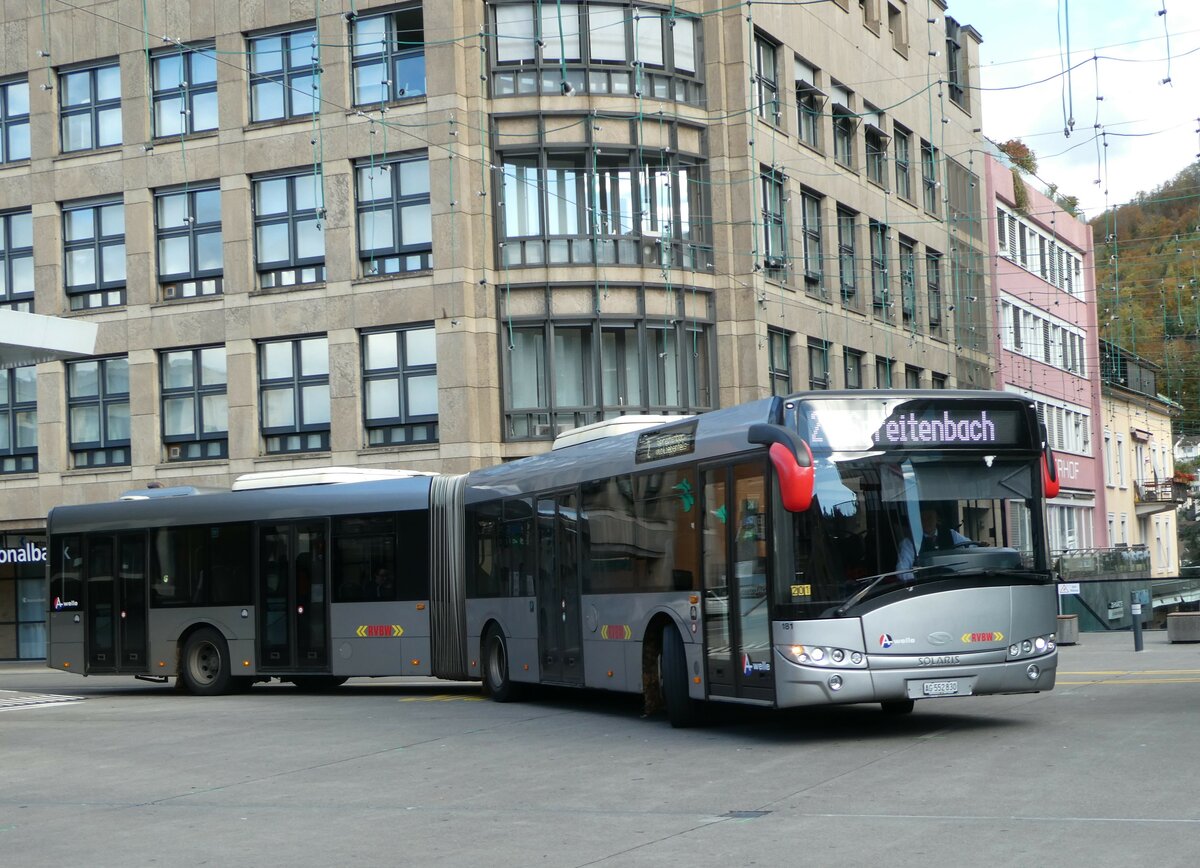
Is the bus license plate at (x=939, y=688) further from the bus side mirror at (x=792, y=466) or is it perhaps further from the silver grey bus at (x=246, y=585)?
the silver grey bus at (x=246, y=585)

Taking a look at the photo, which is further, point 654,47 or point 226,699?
point 654,47

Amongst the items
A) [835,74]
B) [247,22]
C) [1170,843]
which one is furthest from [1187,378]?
[1170,843]

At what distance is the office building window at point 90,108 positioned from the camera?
37.5m

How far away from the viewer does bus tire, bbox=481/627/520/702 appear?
20.7 m

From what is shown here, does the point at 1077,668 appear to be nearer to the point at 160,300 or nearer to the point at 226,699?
the point at 226,699

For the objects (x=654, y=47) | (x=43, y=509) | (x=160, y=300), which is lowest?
(x=43, y=509)

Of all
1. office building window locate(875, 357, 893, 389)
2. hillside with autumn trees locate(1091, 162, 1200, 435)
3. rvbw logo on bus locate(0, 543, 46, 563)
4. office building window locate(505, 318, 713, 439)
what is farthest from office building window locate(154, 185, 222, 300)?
hillside with autumn trees locate(1091, 162, 1200, 435)

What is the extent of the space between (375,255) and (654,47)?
7.08 meters

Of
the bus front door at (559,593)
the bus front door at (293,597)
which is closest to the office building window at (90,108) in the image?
the bus front door at (293,597)

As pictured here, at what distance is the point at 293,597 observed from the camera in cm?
2411

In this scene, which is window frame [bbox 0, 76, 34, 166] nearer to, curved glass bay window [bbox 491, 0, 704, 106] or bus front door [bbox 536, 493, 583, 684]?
curved glass bay window [bbox 491, 0, 704, 106]

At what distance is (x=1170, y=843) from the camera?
8.66 meters

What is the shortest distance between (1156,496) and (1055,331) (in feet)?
41.2

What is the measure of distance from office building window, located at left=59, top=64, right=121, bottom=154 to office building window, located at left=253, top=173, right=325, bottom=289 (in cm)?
427
